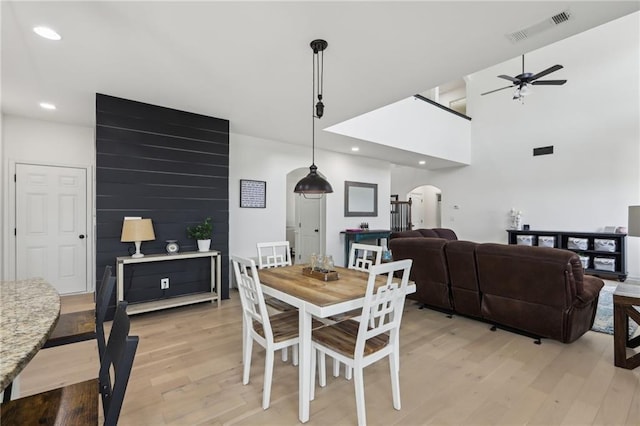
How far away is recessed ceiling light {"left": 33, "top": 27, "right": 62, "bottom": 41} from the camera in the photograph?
223 cm

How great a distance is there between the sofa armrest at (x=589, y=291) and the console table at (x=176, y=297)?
13.1 ft

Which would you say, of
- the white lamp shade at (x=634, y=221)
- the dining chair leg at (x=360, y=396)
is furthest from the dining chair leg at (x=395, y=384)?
the white lamp shade at (x=634, y=221)

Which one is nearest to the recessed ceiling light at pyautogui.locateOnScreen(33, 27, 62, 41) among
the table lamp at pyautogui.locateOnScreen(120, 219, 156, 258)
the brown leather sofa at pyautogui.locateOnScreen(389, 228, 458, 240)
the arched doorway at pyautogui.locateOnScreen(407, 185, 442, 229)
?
the table lamp at pyautogui.locateOnScreen(120, 219, 156, 258)

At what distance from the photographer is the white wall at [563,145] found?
5957mm

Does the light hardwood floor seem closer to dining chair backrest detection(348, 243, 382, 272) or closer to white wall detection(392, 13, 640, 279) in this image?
dining chair backrest detection(348, 243, 382, 272)

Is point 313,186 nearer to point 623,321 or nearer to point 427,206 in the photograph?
point 623,321

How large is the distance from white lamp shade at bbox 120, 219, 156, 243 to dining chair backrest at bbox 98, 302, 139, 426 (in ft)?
8.09

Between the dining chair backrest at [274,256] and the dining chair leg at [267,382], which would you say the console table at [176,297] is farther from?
the dining chair leg at [267,382]

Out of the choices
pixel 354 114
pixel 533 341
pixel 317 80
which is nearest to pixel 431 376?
pixel 533 341

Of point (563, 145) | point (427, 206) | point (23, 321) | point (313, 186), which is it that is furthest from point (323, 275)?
point (427, 206)

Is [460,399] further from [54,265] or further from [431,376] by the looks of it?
[54,265]

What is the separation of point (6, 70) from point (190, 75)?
1.72 metres

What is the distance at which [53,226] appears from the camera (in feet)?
14.5

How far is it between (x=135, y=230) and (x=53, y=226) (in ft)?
6.99
